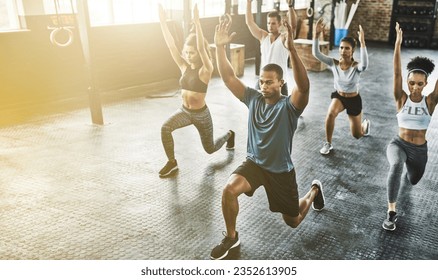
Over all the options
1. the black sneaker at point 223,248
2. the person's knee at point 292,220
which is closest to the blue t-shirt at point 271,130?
the person's knee at point 292,220

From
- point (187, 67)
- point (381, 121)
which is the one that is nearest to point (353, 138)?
point (381, 121)

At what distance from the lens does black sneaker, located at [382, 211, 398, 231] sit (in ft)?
9.94

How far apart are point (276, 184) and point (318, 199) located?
0.82 m

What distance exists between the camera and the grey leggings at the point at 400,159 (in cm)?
296

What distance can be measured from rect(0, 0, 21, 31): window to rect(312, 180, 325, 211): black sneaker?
17.5 ft

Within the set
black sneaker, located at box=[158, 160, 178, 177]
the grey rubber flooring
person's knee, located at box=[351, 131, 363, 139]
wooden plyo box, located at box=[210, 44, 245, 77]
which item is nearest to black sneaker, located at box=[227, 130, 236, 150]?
the grey rubber flooring

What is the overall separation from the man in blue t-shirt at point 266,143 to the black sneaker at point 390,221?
2.59 ft

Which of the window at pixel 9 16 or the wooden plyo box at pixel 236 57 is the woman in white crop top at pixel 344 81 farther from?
the window at pixel 9 16

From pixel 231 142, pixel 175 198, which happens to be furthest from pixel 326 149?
pixel 175 198

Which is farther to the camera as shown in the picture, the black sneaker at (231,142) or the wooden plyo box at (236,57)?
the wooden plyo box at (236,57)

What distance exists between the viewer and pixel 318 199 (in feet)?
10.7

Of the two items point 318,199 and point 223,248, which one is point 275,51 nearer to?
point 318,199

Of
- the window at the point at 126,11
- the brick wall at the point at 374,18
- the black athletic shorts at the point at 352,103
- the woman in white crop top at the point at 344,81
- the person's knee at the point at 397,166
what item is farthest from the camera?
the brick wall at the point at 374,18

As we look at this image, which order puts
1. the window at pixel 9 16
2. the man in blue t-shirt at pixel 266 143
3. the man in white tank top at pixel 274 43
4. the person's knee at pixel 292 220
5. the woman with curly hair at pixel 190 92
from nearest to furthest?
the man in blue t-shirt at pixel 266 143
the person's knee at pixel 292 220
the woman with curly hair at pixel 190 92
the man in white tank top at pixel 274 43
the window at pixel 9 16
